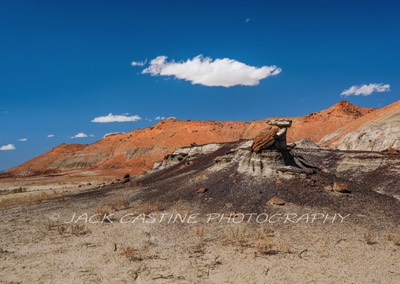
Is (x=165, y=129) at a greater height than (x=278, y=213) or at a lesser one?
greater

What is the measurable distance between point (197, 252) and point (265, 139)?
9878mm

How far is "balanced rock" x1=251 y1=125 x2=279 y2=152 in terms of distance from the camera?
64.0 feet

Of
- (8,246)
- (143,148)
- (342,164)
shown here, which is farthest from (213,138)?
(8,246)

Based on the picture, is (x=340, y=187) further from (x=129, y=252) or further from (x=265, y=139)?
(x=129, y=252)

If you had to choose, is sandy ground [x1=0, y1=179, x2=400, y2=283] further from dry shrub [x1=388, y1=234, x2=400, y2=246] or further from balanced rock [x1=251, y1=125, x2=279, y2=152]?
balanced rock [x1=251, y1=125, x2=279, y2=152]

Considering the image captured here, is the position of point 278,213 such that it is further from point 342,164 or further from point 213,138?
point 213,138

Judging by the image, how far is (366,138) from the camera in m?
35.2

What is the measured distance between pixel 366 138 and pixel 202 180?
870 inches

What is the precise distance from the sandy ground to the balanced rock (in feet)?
19.4

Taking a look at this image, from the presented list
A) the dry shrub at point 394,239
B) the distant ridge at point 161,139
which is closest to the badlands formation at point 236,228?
the dry shrub at point 394,239

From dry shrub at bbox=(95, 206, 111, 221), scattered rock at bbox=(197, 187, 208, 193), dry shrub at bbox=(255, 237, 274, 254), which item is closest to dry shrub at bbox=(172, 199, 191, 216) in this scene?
scattered rock at bbox=(197, 187, 208, 193)

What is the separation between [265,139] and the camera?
64.6 feet

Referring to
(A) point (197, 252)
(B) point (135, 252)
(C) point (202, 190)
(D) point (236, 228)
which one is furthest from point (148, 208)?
(A) point (197, 252)

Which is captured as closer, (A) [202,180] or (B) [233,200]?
(B) [233,200]
